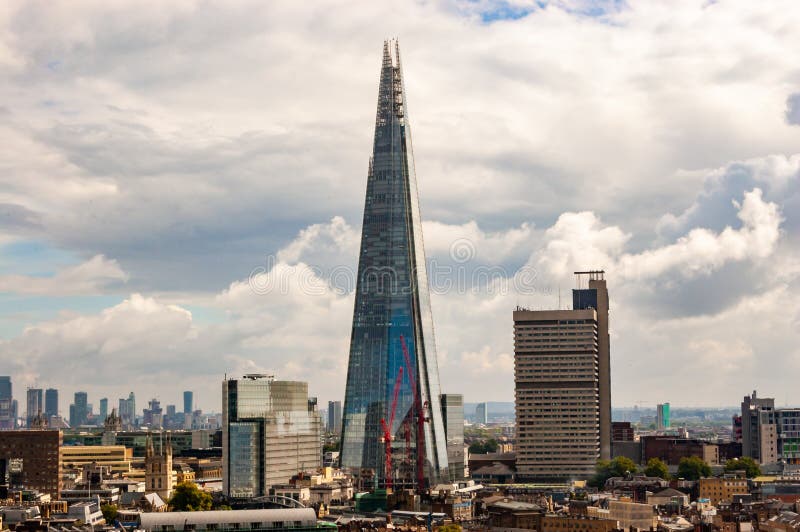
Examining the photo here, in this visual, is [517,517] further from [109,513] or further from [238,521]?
[109,513]

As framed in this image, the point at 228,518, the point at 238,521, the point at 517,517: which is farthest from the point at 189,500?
the point at 238,521

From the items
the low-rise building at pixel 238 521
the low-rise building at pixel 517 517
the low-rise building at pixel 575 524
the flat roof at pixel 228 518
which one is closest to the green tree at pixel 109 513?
the flat roof at pixel 228 518

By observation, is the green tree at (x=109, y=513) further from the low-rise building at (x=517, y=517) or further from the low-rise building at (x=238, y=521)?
the low-rise building at (x=517, y=517)

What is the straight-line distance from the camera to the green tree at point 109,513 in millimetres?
175512

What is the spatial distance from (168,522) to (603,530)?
167 ft

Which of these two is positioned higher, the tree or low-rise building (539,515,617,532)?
the tree

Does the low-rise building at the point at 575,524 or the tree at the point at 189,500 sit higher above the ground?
the tree at the point at 189,500

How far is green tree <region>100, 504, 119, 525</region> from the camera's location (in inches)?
6910

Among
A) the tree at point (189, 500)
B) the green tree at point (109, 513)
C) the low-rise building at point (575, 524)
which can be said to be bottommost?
the low-rise building at point (575, 524)

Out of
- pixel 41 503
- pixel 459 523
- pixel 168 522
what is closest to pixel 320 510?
pixel 459 523

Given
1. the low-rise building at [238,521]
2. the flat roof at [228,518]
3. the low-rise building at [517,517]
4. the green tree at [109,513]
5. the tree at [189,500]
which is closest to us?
the low-rise building at [238,521]

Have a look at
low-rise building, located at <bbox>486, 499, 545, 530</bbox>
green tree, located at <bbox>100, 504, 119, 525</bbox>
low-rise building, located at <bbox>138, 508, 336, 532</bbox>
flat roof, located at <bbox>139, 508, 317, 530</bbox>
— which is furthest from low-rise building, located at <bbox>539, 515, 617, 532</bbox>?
green tree, located at <bbox>100, 504, 119, 525</bbox>

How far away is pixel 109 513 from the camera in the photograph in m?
181

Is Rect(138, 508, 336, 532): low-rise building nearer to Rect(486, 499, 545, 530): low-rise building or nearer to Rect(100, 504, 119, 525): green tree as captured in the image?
Rect(100, 504, 119, 525): green tree
